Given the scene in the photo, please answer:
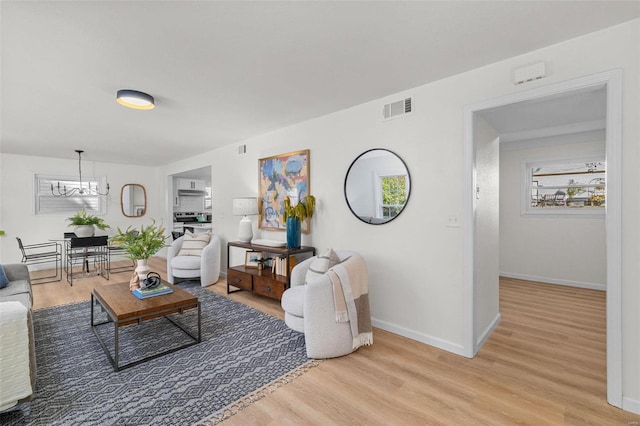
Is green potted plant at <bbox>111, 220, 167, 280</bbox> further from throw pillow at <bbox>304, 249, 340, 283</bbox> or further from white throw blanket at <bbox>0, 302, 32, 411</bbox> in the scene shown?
throw pillow at <bbox>304, 249, 340, 283</bbox>

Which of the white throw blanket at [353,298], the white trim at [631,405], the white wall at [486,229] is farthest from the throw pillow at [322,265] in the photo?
the white trim at [631,405]

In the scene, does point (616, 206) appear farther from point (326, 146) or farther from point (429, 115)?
point (326, 146)

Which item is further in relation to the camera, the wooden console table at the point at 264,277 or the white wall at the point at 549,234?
the white wall at the point at 549,234

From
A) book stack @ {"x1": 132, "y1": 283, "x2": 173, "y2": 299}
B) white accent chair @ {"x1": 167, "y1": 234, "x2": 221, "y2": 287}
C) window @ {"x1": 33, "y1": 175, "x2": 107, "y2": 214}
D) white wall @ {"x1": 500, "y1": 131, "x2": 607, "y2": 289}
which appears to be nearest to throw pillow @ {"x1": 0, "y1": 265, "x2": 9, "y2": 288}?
book stack @ {"x1": 132, "y1": 283, "x2": 173, "y2": 299}

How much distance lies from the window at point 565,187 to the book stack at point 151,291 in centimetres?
567

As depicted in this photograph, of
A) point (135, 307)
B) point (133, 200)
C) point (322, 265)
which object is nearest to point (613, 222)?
point (322, 265)

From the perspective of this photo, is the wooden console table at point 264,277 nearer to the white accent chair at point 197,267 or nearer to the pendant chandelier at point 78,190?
the white accent chair at point 197,267

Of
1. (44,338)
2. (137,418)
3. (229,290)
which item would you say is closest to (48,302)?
(44,338)

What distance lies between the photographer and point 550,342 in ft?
9.09

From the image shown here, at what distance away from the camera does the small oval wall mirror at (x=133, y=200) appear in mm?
7344

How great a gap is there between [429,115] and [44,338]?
167 inches

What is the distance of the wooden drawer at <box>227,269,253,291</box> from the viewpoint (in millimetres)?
3976

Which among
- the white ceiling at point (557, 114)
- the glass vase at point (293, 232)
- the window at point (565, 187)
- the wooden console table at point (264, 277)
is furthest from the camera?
the window at point (565, 187)

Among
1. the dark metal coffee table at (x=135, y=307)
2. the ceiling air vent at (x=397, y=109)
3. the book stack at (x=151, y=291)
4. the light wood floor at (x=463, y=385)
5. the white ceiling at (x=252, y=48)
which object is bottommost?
the light wood floor at (x=463, y=385)
